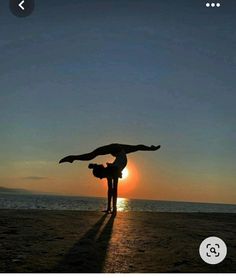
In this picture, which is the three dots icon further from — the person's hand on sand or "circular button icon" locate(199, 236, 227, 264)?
the person's hand on sand

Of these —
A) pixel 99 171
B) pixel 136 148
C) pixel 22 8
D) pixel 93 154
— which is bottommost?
pixel 99 171

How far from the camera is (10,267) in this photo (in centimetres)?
588

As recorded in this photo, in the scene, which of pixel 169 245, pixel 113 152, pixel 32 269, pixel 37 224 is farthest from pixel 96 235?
pixel 113 152

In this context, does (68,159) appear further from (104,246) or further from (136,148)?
(104,246)

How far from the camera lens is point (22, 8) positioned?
23.5ft

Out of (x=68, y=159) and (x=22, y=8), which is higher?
(x=22, y=8)

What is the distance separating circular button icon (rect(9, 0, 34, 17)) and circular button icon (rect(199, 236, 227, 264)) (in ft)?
17.3

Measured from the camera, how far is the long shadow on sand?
19.4 feet

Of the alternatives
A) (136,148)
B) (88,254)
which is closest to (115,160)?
(136,148)

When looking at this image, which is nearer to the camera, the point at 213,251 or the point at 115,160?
the point at 213,251

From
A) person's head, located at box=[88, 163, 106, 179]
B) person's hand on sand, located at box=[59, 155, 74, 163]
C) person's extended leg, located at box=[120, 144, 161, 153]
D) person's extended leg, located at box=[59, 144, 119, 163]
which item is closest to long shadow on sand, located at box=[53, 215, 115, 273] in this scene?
person's extended leg, located at box=[59, 144, 119, 163]

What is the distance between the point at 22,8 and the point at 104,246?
15.7 feet

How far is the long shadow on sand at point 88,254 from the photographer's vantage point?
593cm
